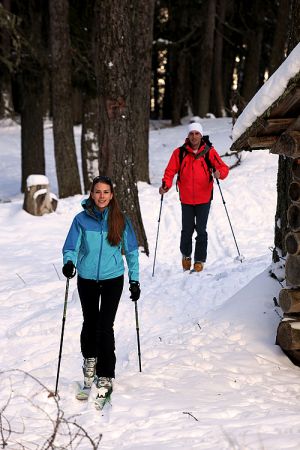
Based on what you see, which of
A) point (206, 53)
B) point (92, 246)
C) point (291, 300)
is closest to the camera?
point (92, 246)

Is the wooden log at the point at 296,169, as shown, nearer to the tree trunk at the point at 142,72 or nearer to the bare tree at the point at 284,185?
the bare tree at the point at 284,185

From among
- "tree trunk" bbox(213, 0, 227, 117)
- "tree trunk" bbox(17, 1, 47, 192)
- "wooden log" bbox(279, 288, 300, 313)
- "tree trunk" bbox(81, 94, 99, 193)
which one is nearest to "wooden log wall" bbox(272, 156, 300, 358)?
"wooden log" bbox(279, 288, 300, 313)

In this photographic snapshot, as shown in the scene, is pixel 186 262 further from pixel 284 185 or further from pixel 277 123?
pixel 277 123

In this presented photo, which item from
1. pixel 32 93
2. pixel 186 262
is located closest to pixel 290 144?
pixel 186 262

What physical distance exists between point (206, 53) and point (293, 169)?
62.5 ft

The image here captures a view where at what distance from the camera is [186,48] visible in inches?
1034

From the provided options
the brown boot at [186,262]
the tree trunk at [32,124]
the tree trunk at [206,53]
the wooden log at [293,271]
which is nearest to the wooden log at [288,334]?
the wooden log at [293,271]

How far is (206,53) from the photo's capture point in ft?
76.9

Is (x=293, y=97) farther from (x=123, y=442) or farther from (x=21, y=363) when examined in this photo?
(x=21, y=363)

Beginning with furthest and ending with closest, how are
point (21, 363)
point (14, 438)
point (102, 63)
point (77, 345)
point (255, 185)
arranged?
point (255, 185), point (102, 63), point (77, 345), point (21, 363), point (14, 438)

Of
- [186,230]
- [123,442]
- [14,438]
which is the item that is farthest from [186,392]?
[186,230]

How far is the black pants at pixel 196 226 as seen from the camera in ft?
27.7

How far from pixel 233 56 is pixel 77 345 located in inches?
1130

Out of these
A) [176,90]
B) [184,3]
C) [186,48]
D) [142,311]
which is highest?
[184,3]
